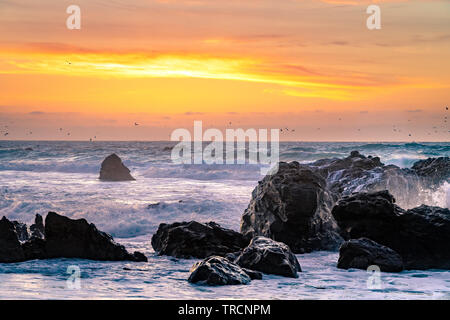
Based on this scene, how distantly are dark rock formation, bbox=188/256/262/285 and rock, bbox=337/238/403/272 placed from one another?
2.41m

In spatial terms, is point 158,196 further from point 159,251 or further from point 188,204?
point 159,251

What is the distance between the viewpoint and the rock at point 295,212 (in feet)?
48.6

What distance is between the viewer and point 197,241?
1388cm

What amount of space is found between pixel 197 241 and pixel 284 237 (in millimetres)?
2365

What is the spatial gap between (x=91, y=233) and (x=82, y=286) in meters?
2.88

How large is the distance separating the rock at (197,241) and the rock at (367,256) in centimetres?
281

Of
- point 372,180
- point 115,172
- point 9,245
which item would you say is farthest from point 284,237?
point 115,172

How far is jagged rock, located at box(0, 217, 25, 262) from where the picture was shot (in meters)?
12.4

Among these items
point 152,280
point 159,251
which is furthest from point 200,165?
point 152,280

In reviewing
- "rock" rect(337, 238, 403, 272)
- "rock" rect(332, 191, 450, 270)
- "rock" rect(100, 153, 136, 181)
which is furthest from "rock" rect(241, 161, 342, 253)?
"rock" rect(100, 153, 136, 181)

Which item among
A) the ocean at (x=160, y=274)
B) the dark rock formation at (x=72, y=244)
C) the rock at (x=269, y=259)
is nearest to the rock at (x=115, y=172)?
the ocean at (x=160, y=274)

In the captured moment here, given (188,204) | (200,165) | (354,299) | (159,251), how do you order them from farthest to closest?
(200,165), (188,204), (159,251), (354,299)

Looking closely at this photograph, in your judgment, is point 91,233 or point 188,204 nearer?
point 91,233

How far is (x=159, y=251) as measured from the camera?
46.8 feet
